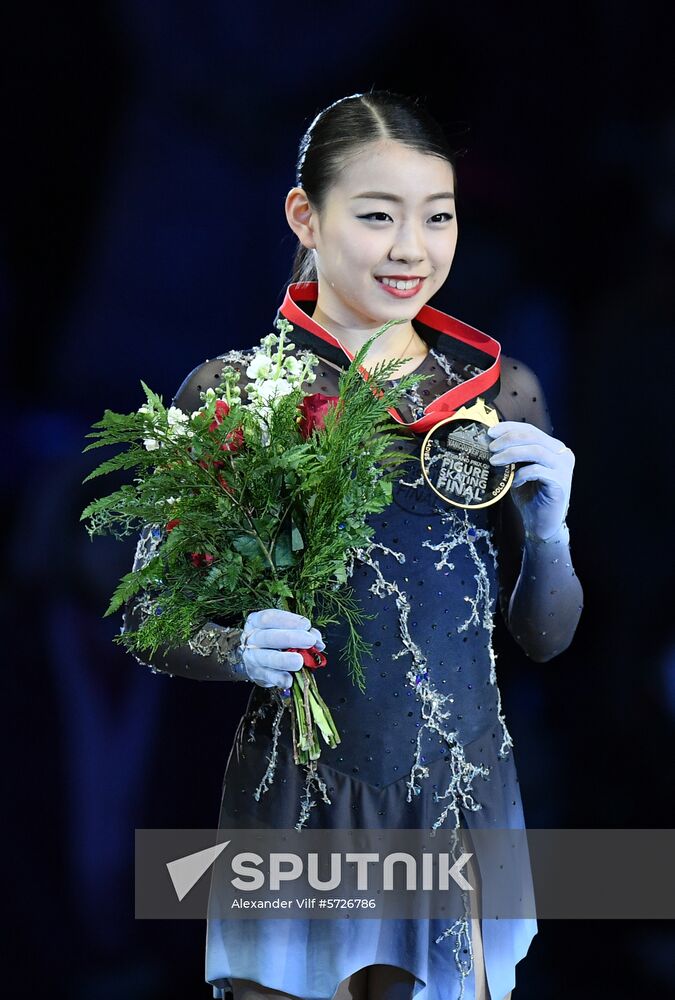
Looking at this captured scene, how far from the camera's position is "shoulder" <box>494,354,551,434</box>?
2307 millimetres

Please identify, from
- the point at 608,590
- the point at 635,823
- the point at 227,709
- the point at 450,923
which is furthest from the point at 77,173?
the point at 635,823

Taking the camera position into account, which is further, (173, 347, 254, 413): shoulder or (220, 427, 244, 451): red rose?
(173, 347, 254, 413): shoulder

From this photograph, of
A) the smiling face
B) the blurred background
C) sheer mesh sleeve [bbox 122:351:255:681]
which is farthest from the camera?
the blurred background

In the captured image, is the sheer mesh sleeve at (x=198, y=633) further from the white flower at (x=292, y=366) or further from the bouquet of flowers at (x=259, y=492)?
the white flower at (x=292, y=366)

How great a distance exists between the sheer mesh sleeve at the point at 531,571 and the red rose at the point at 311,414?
0.40m

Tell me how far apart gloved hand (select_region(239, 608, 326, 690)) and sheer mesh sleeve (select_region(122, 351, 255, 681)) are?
0.06 meters

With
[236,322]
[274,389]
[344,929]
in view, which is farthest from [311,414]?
[236,322]

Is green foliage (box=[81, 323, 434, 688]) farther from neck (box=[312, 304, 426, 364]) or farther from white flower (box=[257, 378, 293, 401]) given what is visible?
neck (box=[312, 304, 426, 364])

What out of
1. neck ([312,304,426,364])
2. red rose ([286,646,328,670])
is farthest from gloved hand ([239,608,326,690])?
neck ([312,304,426,364])

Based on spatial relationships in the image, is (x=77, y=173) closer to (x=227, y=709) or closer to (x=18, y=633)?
(x=18, y=633)

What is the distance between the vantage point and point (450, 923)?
7.13 feet

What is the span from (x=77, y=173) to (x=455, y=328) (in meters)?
1.06

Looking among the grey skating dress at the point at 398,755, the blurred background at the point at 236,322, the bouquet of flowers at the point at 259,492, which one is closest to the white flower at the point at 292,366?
the bouquet of flowers at the point at 259,492

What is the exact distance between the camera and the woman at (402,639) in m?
2.16
